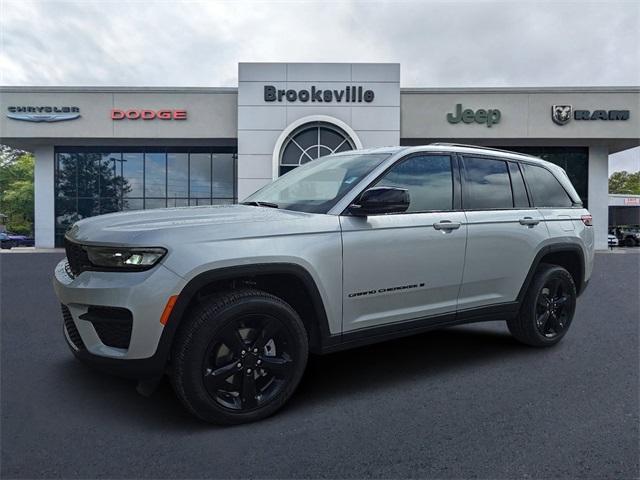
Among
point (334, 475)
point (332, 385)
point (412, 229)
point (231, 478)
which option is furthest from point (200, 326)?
point (412, 229)

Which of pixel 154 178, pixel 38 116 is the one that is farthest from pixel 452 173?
pixel 38 116

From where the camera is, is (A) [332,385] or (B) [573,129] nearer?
(A) [332,385]

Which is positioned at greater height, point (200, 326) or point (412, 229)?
point (412, 229)

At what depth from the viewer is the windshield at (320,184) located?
3533mm

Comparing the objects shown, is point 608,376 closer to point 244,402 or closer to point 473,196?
point 473,196

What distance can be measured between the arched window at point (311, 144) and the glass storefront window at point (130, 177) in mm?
4848

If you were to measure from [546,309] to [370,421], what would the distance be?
2.53 metres

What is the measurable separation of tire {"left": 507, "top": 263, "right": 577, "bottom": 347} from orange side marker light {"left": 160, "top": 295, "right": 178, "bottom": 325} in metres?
3.32

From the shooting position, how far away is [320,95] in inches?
819

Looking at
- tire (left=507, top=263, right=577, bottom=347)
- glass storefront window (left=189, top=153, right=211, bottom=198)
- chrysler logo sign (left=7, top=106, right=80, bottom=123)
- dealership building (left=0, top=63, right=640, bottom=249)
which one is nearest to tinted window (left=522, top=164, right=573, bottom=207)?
tire (left=507, top=263, right=577, bottom=347)

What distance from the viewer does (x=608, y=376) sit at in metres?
3.92

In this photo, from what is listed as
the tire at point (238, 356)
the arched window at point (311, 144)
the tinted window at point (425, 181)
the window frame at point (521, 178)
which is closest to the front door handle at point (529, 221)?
the window frame at point (521, 178)

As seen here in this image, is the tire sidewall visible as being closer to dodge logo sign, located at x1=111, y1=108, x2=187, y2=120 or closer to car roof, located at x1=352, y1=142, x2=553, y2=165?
car roof, located at x1=352, y1=142, x2=553, y2=165

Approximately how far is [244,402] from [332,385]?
0.92m
